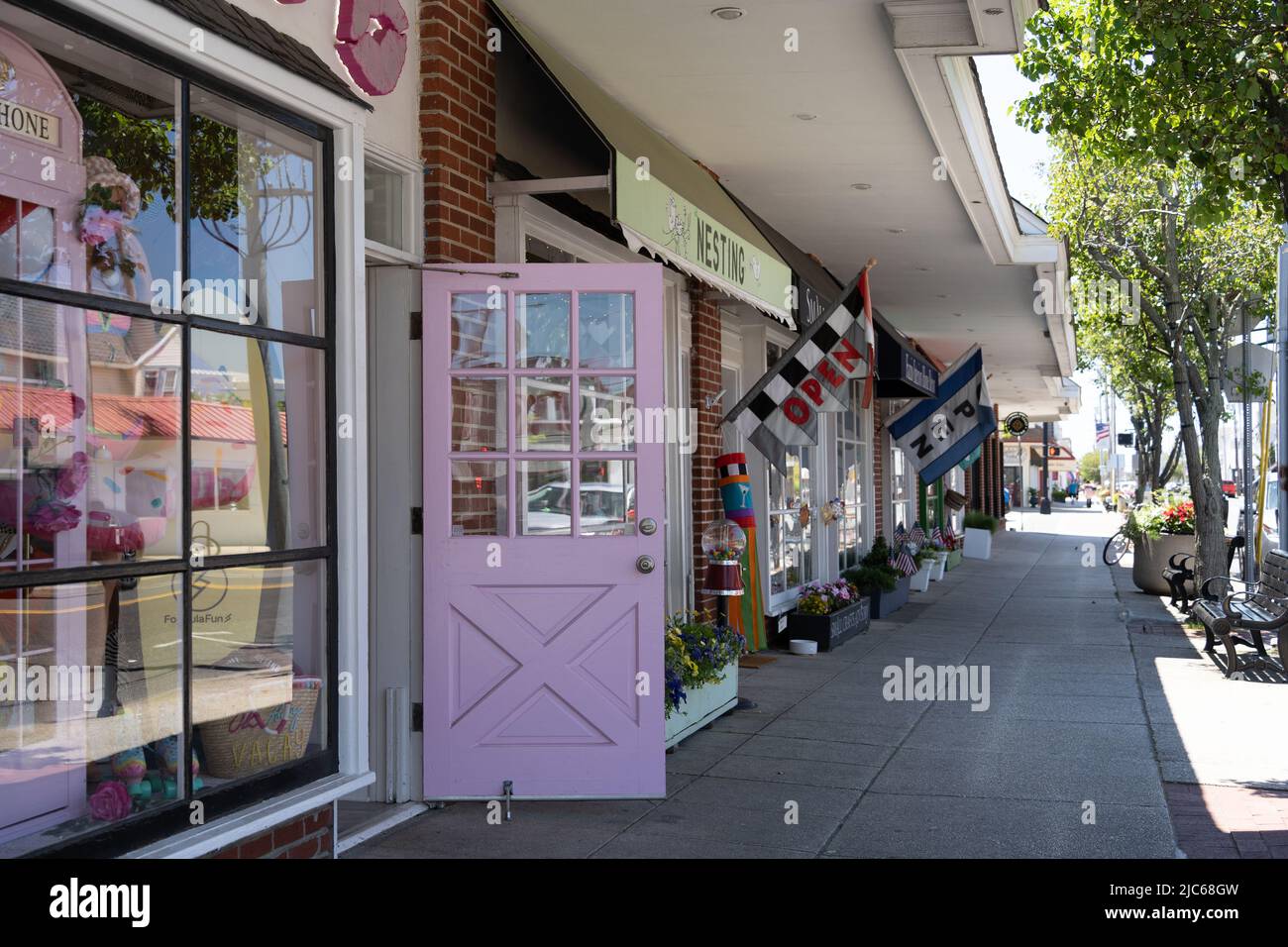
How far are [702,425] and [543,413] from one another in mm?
4054


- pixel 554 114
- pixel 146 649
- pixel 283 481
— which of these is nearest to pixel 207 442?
pixel 283 481

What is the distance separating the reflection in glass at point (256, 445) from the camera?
387 cm

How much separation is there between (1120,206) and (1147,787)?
28.5 ft

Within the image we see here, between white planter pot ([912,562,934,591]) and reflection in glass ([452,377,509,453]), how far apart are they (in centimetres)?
1147

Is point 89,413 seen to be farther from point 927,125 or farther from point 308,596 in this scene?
point 927,125

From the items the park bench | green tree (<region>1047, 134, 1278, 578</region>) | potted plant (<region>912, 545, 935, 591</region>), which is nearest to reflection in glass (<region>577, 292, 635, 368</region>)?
the park bench

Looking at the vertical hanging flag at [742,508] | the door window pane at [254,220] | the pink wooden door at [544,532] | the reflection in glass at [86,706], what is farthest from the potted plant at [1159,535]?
the reflection in glass at [86,706]

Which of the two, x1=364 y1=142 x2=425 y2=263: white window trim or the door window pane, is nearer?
the door window pane

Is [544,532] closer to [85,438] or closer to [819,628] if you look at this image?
[85,438]

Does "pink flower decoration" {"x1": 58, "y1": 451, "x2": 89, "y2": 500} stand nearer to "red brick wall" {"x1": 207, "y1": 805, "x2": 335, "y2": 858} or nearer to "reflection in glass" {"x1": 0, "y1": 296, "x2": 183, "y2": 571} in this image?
"reflection in glass" {"x1": 0, "y1": 296, "x2": 183, "y2": 571}

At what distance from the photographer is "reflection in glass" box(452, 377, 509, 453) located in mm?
5328

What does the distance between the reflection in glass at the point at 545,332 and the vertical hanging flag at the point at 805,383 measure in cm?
332

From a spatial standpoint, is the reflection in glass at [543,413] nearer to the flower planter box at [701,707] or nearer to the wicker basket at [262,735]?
the wicker basket at [262,735]

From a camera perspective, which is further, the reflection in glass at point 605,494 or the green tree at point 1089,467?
the green tree at point 1089,467
